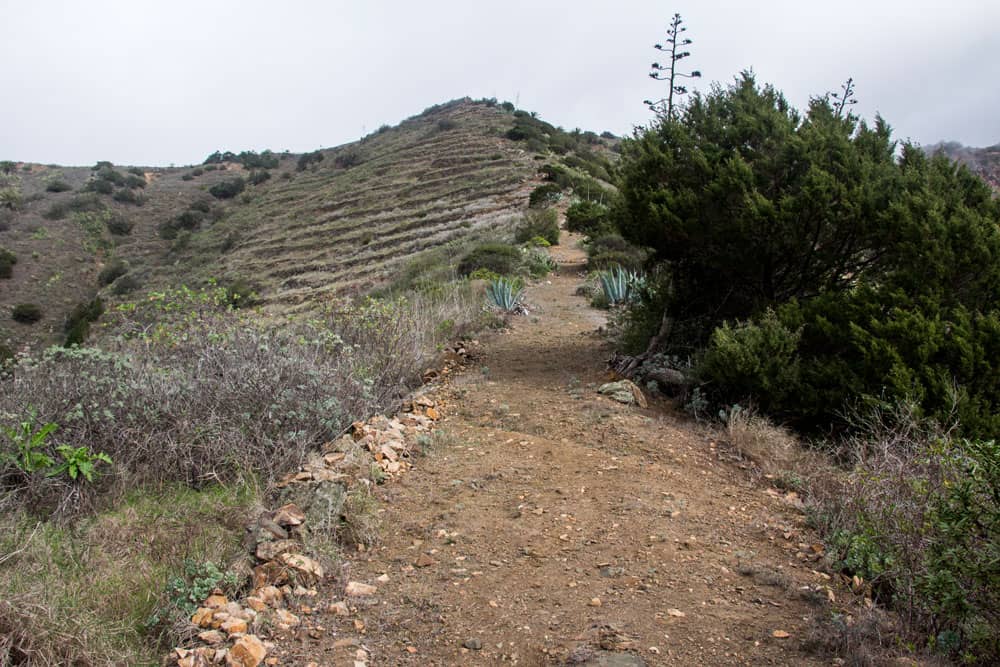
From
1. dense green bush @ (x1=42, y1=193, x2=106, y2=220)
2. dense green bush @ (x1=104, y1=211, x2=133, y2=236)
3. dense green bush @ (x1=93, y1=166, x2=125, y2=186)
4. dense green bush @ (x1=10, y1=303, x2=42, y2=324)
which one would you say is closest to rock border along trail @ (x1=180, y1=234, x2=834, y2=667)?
dense green bush @ (x1=10, y1=303, x2=42, y2=324)

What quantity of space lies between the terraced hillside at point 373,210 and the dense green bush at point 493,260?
5.52m

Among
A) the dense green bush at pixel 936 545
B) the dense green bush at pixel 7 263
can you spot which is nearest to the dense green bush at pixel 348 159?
the dense green bush at pixel 7 263

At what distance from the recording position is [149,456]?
Result: 429 centimetres

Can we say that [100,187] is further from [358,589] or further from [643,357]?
[358,589]

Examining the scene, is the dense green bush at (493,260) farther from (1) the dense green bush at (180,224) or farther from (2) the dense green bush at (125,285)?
(1) the dense green bush at (180,224)

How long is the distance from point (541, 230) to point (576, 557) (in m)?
15.4

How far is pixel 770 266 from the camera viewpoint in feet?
21.6

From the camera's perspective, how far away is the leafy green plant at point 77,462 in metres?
3.84

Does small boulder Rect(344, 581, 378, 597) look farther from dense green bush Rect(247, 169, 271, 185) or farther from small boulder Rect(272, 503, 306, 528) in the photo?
dense green bush Rect(247, 169, 271, 185)

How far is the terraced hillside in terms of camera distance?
25.8m

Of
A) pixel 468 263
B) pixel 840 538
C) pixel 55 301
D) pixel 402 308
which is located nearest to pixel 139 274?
pixel 55 301

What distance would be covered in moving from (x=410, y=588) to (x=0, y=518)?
7.45ft

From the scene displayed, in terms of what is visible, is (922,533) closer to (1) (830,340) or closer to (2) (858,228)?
(1) (830,340)

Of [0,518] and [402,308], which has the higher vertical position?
[402,308]
